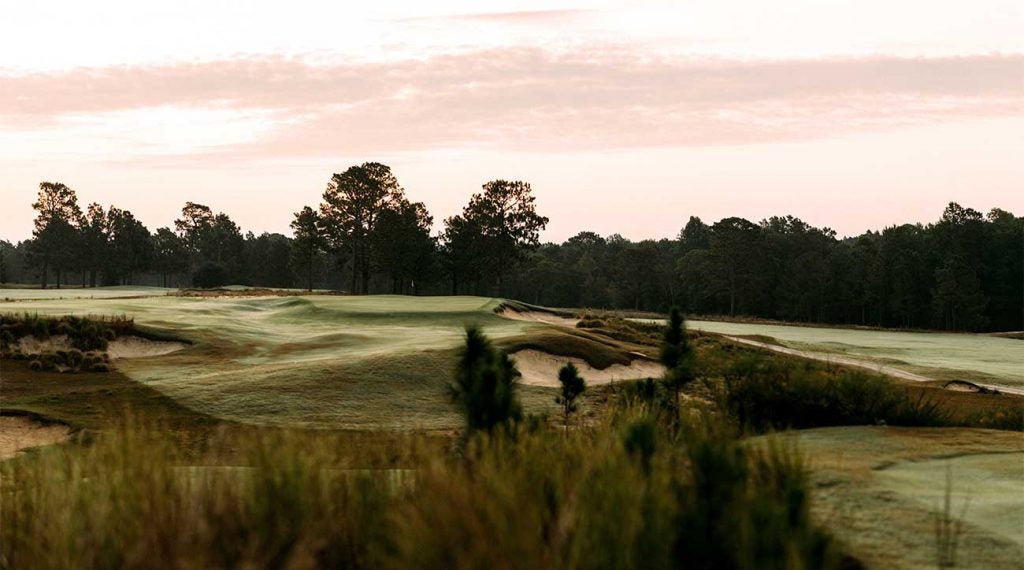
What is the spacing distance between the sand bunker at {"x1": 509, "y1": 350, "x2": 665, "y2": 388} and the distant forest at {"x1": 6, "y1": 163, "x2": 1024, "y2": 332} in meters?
→ 72.1

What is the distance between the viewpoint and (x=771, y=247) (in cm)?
14012

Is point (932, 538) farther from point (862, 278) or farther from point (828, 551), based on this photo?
point (862, 278)

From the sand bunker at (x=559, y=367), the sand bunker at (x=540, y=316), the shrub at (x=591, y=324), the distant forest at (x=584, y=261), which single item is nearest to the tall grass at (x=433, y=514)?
the sand bunker at (x=559, y=367)

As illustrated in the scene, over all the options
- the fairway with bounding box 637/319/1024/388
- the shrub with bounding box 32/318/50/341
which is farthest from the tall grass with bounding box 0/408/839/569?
the fairway with bounding box 637/319/1024/388

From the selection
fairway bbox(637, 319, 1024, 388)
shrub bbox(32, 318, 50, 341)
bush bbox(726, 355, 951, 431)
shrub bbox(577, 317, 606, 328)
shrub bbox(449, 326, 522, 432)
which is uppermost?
shrub bbox(449, 326, 522, 432)

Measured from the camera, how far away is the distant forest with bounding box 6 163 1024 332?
10831 cm

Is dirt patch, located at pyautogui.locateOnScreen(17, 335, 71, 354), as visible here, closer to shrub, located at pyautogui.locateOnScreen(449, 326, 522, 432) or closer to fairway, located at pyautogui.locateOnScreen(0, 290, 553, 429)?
fairway, located at pyautogui.locateOnScreen(0, 290, 553, 429)

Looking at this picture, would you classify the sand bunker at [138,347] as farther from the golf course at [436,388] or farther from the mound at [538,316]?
the mound at [538,316]

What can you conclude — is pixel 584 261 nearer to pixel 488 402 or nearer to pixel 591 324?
pixel 591 324

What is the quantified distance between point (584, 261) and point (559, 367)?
458 ft

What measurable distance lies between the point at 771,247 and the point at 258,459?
460 ft

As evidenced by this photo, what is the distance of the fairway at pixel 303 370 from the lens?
907 inches

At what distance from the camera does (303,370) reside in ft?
89.0

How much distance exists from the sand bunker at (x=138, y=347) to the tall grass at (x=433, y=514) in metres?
26.1
